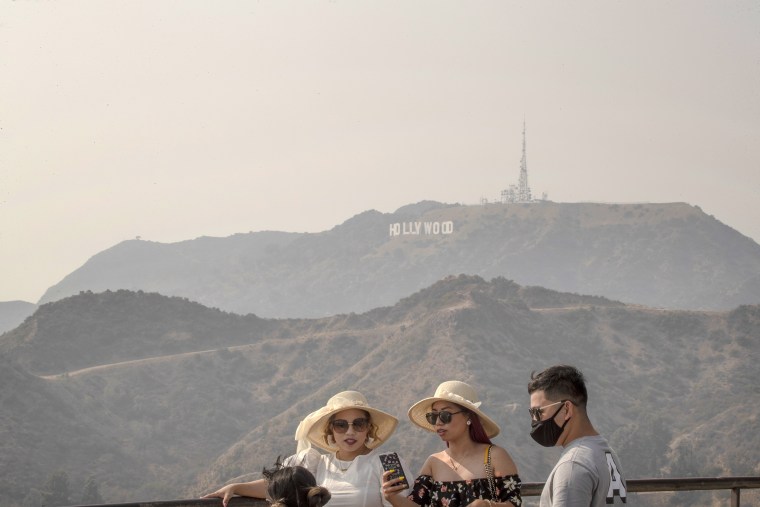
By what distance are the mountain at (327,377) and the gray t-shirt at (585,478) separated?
85.5 m

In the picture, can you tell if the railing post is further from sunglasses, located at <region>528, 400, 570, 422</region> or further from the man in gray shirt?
sunglasses, located at <region>528, 400, 570, 422</region>

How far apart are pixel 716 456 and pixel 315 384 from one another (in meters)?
52.4

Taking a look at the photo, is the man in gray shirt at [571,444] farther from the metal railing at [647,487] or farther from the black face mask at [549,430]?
the metal railing at [647,487]

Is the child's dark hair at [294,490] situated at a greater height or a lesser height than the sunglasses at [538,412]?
lesser

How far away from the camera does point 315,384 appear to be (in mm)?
135125

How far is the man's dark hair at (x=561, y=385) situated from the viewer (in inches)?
227

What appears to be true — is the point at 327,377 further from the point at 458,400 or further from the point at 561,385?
the point at 561,385

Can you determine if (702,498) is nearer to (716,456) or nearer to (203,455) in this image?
(716,456)

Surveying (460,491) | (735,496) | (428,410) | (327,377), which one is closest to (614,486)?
(460,491)

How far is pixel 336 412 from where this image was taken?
7.06m

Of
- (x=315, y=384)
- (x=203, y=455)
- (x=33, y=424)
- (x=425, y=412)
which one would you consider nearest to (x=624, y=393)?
(x=315, y=384)

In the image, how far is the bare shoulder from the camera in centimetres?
653

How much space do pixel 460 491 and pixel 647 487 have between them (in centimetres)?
133

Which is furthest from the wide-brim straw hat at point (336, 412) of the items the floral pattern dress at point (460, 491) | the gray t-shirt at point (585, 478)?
the gray t-shirt at point (585, 478)
